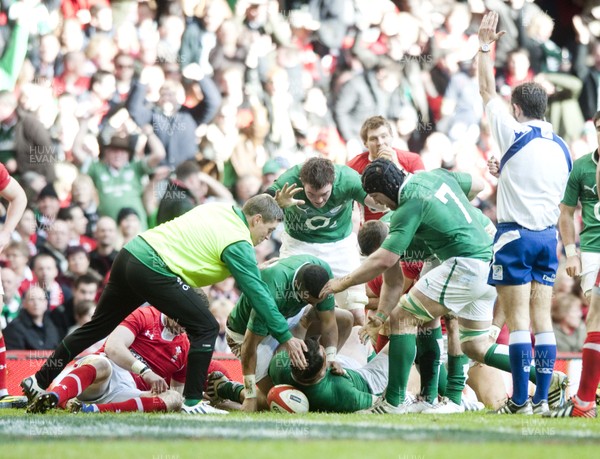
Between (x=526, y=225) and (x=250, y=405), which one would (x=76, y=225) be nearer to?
(x=250, y=405)

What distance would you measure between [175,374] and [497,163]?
2645 millimetres

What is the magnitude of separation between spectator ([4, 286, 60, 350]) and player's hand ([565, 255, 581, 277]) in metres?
4.59

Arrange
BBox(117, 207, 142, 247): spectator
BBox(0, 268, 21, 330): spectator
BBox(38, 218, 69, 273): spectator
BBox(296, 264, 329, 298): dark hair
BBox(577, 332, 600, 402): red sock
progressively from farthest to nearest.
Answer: BBox(117, 207, 142, 247): spectator
BBox(38, 218, 69, 273): spectator
BBox(0, 268, 21, 330): spectator
BBox(296, 264, 329, 298): dark hair
BBox(577, 332, 600, 402): red sock

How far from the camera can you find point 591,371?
5.95 m

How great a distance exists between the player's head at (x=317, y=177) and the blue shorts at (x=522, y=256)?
149 centimetres

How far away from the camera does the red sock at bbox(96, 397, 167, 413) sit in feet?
20.4

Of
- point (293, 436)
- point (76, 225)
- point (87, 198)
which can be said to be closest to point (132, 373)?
point (293, 436)

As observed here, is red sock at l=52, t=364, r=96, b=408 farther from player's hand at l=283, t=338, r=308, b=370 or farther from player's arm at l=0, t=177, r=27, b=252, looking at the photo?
player's arm at l=0, t=177, r=27, b=252

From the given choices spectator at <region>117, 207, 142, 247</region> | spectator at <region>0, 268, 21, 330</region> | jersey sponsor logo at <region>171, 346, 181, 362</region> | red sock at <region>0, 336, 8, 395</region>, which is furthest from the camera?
spectator at <region>117, 207, 142, 247</region>

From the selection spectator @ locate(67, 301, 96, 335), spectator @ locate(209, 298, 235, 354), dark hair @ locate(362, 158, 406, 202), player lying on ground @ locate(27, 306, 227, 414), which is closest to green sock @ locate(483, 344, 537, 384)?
dark hair @ locate(362, 158, 406, 202)

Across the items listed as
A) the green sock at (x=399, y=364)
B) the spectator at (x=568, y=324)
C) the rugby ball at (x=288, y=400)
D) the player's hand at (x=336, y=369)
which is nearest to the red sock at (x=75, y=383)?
the rugby ball at (x=288, y=400)

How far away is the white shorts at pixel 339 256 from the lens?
7.98 metres

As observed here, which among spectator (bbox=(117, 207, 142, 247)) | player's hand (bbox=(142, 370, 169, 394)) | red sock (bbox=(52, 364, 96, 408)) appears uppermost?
spectator (bbox=(117, 207, 142, 247))

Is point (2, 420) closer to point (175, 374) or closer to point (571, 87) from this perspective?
point (175, 374)
